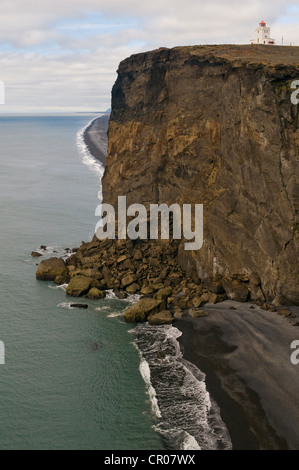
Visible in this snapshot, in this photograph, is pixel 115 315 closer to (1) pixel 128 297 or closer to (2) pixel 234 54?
(1) pixel 128 297

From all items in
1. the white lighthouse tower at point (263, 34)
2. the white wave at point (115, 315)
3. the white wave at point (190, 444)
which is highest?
the white lighthouse tower at point (263, 34)

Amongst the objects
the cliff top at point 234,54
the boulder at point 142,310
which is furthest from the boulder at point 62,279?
the cliff top at point 234,54

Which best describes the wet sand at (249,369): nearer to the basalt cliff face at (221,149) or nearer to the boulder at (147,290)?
the basalt cliff face at (221,149)

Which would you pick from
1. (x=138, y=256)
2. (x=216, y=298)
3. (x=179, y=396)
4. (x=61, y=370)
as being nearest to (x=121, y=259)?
(x=138, y=256)
